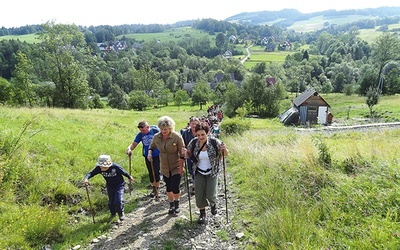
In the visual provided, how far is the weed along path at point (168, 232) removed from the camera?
5.68 m

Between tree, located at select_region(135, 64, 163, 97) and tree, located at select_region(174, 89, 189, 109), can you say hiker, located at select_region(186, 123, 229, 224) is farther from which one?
tree, located at select_region(135, 64, 163, 97)

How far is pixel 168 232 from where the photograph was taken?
20.2 feet

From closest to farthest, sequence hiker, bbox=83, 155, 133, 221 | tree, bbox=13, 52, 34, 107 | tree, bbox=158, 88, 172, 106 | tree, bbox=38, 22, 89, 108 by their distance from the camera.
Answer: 1. hiker, bbox=83, 155, 133, 221
2. tree, bbox=38, 22, 89, 108
3. tree, bbox=13, 52, 34, 107
4. tree, bbox=158, 88, 172, 106

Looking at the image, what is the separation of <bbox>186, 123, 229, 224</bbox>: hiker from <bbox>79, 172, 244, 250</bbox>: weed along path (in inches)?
16.4

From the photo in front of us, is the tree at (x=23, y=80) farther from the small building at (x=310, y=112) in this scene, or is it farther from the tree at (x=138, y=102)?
the small building at (x=310, y=112)

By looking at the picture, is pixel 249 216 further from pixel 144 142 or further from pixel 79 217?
pixel 79 217

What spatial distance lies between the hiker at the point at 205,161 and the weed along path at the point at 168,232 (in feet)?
1.36

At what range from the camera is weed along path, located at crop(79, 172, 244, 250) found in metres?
5.68

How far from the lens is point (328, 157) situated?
7293 mm

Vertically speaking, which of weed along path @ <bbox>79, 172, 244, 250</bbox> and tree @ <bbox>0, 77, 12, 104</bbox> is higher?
weed along path @ <bbox>79, 172, 244, 250</bbox>

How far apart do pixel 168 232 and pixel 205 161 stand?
1.74 metres

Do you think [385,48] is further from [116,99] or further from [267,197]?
[267,197]

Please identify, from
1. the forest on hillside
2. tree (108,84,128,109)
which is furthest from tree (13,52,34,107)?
tree (108,84,128,109)

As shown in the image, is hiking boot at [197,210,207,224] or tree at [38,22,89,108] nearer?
hiking boot at [197,210,207,224]
